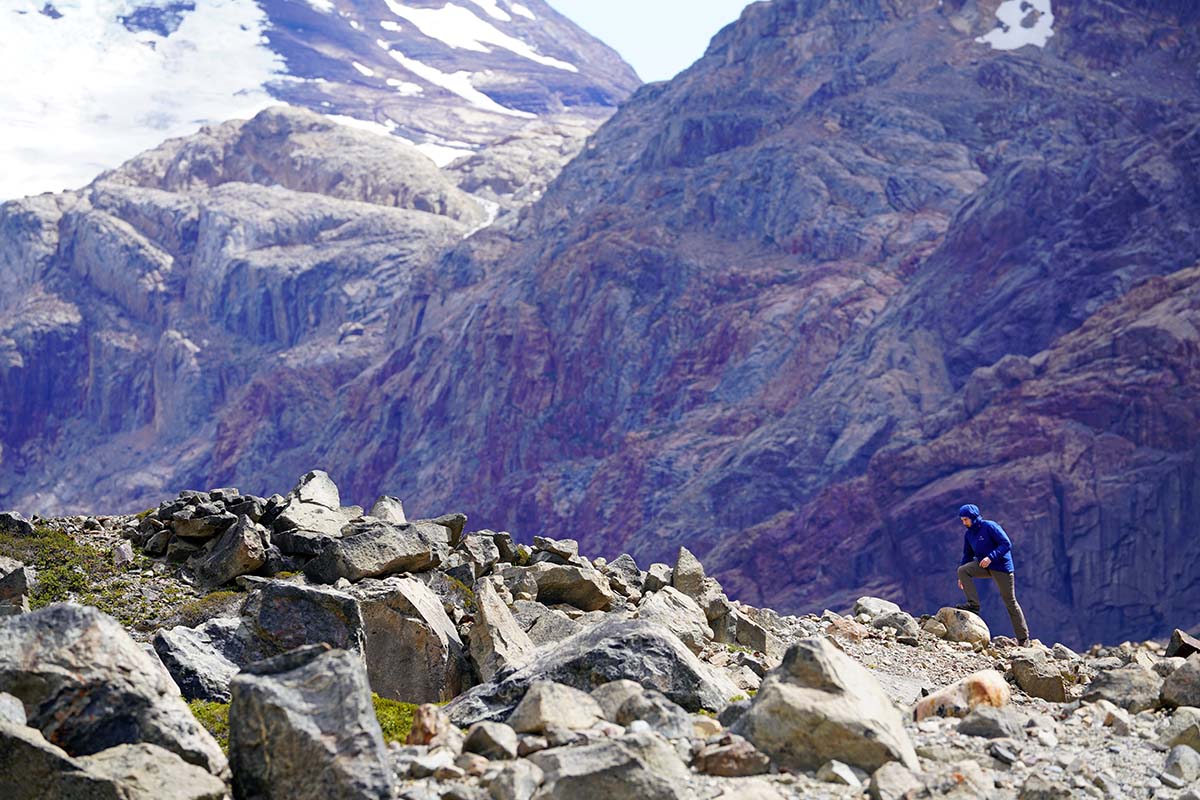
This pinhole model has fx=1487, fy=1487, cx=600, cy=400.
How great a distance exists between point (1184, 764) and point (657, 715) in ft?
17.7

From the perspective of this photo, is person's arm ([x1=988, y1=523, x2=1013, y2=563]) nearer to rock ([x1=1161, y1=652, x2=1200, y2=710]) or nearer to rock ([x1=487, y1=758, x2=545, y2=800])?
rock ([x1=1161, y1=652, x2=1200, y2=710])

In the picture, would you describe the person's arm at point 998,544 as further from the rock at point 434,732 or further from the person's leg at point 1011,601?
the rock at point 434,732

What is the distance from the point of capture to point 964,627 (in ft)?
95.5

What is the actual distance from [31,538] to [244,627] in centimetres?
1130

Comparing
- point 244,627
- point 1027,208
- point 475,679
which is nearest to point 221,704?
point 244,627

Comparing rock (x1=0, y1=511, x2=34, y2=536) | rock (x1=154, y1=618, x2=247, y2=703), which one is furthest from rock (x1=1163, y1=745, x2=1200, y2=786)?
rock (x1=0, y1=511, x2=34, y2=536)

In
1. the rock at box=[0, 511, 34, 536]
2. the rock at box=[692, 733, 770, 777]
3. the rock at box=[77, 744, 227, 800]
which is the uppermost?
the rock at box=[692, 733, 770, 777]

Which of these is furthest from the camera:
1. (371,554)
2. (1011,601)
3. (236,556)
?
(1011,601)

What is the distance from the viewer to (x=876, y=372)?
591ft

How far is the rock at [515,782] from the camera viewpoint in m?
12.5

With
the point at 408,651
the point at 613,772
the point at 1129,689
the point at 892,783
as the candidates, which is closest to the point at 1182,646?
the point at 1129,689

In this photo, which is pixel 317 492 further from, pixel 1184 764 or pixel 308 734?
pixel 1184 764

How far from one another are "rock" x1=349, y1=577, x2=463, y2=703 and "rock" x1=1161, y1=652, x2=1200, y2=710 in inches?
360

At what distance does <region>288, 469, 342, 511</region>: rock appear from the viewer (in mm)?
29453
